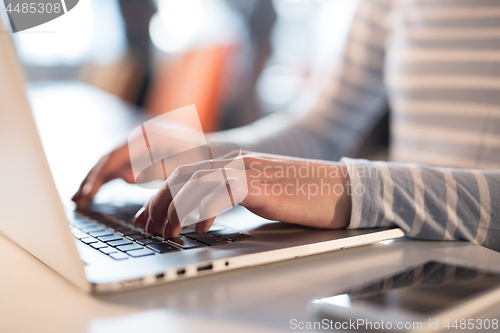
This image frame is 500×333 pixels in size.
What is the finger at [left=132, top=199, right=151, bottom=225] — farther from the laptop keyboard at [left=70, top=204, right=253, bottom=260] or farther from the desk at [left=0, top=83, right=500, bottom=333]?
the desk at [left=0, top=83, right=500, bottom=333]

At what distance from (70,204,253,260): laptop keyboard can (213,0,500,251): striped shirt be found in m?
0.15

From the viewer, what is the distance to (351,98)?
106 cm

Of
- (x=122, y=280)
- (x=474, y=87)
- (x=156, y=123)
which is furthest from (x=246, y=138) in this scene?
(x=122, y=280)

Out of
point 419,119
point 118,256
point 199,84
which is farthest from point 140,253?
point 199,84

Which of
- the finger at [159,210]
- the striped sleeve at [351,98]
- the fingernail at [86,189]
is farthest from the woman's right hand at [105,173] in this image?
the striped sleeve at [351,98]

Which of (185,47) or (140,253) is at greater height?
(185,47)

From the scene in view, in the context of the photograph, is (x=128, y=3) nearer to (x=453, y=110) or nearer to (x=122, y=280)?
(x=453, y=110)

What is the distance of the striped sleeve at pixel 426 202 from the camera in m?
0.44

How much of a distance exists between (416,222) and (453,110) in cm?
47

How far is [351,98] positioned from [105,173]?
0.67 metres

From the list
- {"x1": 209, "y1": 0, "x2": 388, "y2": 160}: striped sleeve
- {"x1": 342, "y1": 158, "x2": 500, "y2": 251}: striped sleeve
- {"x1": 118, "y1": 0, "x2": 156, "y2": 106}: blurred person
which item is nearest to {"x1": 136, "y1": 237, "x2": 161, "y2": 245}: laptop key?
{"x1": 342, "y1": 158, "x2": 500, "y2": 251}: striped sleeve

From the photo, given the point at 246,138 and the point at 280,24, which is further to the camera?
the point at 280,24

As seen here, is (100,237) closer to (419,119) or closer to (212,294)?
(212,294)

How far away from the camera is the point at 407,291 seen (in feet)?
0.92
